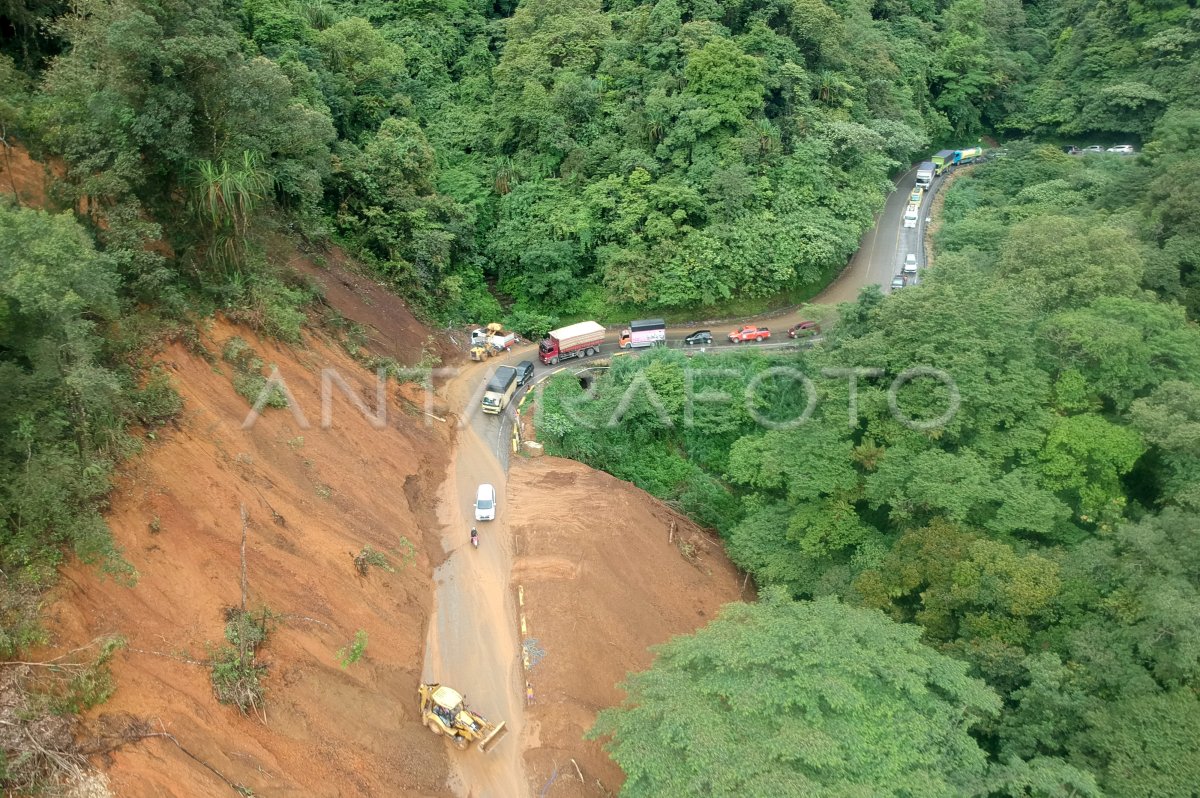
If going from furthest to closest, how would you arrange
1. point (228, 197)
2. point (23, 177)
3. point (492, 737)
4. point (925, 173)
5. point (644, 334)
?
point (925, 173) < point (644, 334) < point (228, 197) < point (23, 177) < point (492, 737)

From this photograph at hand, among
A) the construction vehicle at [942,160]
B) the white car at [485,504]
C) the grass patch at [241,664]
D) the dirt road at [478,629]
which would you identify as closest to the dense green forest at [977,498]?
the dirt road at [478,629]

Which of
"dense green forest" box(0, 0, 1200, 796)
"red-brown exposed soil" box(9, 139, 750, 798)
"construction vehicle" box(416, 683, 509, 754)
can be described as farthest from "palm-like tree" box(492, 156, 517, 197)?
"construction vehicle" box(416, 683, 509, 754)

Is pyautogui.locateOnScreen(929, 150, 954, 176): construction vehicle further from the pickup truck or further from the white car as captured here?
the white car

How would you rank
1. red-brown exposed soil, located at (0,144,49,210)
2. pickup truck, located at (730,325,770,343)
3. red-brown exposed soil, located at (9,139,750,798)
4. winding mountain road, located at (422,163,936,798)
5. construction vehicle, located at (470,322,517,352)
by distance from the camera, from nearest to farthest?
red-brown exposed soil, located at (9,139,750,798) < winding mountain road, located at (422,163,936,798) < red-brown exposed soil, located at (0,144,49,210) < construction vehicle, located at (470,322,517,352) < pickup truck, located at (730,325,770,343)

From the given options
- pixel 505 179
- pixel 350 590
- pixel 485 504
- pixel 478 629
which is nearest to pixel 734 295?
pixel 505 179

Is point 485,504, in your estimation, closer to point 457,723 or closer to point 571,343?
point 457,723

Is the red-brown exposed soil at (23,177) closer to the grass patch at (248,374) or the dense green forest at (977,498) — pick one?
the grass patch at (248,374)

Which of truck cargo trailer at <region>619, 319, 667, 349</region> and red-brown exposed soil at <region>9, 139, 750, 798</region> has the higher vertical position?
truck cargo trailer at <region>619, 319, 667, 349</region>
